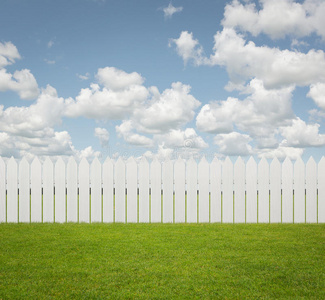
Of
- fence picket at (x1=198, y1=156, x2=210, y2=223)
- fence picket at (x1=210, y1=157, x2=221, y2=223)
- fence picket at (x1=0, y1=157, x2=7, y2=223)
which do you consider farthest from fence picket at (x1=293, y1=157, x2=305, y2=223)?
fence picket at (x1=0, y1=157, x2=7, y2=223)

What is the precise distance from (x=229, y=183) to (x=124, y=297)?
601 centimetres

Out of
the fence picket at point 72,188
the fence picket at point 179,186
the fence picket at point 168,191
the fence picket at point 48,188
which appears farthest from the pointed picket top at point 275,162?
the fence picket at point 48,188

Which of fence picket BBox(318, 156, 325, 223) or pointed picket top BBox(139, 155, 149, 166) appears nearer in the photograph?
pointed picket top BBox(139, 155, 149, 166)

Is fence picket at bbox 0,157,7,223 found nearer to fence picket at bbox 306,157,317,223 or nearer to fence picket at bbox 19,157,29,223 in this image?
fence picket at bbox 19,157,29,223

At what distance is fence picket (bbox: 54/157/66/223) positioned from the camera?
962 centimetres

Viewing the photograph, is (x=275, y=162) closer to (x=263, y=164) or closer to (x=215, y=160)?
(x=263, y=164)

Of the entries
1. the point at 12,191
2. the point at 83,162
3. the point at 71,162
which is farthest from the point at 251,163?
the point at 12,191

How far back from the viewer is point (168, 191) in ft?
30.9

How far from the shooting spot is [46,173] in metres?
9.70

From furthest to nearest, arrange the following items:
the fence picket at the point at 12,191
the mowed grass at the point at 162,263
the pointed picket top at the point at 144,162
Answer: the fence picket at the point at 12,191
the pointed picket top at the point at 144,162
the mowed grass at the point at 162,263

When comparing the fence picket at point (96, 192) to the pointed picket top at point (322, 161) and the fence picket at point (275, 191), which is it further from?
the pointed picket top at point (322, 161)

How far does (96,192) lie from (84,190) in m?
0.38

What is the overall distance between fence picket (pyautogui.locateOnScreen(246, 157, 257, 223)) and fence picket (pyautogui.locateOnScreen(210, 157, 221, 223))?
2.94ft

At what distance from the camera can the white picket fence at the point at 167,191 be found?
9.43 metres
